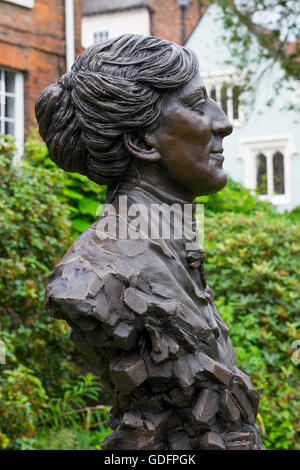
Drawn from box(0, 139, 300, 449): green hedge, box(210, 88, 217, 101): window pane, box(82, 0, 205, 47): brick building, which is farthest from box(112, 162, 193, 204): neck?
box(82, 0, 205, 47): brick building

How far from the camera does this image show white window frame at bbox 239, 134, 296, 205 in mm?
16719

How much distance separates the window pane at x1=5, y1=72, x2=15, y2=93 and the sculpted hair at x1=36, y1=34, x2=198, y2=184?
6.56 m

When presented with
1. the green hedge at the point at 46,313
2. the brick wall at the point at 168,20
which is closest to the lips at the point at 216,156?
the green hedge at the point at 46,313

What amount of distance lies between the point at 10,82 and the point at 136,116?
6825mm

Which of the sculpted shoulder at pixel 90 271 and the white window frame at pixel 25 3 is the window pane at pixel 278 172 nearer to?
the white window frame at pixel 25 3

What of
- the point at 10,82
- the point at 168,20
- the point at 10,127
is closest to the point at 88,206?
the point at 10,127

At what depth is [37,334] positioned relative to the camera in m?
5.30

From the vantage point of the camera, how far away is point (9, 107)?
861cm

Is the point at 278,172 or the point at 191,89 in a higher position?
the point at 191,89

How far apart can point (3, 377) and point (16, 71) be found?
523 centimetres

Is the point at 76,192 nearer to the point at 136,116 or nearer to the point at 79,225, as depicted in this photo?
the point at 79,225

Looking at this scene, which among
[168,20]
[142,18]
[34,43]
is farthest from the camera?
[168,20]

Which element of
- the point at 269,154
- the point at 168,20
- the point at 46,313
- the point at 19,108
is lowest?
the point at 269,154
